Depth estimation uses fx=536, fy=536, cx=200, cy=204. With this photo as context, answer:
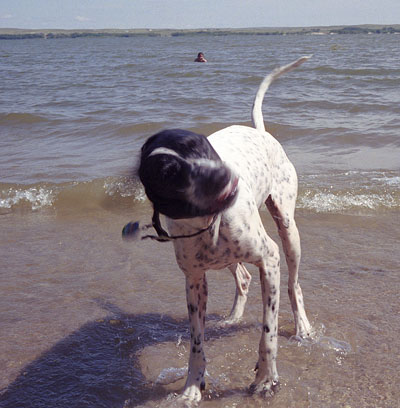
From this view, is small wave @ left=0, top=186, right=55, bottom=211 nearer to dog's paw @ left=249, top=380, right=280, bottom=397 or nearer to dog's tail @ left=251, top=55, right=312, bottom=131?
dog's tail @ left=251, top=55, right=312, bottom=131

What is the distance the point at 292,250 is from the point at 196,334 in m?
1.00

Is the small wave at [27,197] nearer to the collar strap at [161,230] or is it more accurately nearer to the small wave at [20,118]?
the collar strap at [161,230]

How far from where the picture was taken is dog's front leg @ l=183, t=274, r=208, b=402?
9.06 feet

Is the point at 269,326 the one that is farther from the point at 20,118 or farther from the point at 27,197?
the point at 20,118

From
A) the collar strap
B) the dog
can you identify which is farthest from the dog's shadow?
the collar strap

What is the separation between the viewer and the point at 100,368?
10.5 feet

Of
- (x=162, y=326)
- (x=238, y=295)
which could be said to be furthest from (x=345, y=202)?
(x=162, y=326)

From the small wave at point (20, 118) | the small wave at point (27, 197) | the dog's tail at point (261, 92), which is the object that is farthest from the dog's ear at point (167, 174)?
the small wave at point (20, 118)

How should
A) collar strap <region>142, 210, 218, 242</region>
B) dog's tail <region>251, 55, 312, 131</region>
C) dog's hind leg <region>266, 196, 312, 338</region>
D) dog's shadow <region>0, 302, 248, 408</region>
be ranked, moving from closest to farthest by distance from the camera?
collar strap <region>142, 210, 218, 242</region>
dog's shadow <region>0, 302, 248, 408</region>
dog's hind leg <region>266, 196, 312, 338</region>
dog's tail <region>251, 55, 312, 131</region>

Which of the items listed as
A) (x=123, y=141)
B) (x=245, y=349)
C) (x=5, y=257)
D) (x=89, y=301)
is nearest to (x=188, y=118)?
(x=123, y=141)

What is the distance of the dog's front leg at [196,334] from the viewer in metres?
2.76

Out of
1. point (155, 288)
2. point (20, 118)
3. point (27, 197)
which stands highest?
point (155, 288)

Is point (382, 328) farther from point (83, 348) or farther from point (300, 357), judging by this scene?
point (83, 348)

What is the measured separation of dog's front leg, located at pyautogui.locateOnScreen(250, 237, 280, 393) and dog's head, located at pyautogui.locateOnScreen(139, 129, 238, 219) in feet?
3.12
